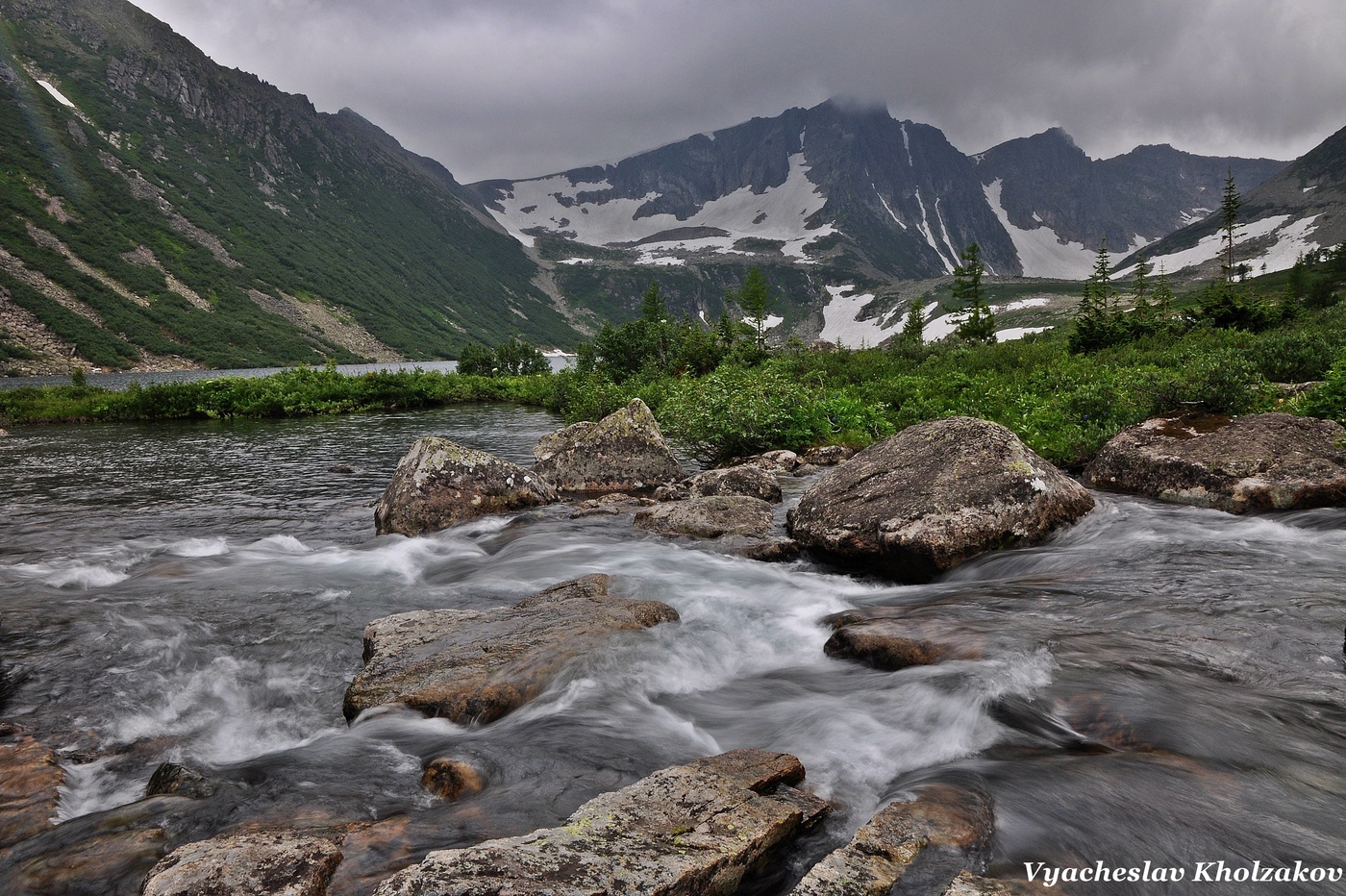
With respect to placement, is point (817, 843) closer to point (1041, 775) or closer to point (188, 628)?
point (1041, 775)

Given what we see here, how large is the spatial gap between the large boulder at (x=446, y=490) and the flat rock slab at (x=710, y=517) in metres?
3.69

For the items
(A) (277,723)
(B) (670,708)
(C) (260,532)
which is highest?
(C) (260,532)

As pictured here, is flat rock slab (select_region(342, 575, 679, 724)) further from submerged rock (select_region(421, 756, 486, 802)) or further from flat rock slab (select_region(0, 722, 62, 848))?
flat rock slab (select_region(0, 722, 62, 848))

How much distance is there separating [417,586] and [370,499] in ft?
26.2

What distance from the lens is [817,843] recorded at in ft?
14.3

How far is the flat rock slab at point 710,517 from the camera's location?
42.8 ft

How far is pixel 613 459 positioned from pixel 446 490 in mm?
5256

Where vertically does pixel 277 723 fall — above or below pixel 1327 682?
above

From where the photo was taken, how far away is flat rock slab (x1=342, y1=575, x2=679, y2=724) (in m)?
6.51

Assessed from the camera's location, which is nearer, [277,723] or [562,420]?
[277,723]

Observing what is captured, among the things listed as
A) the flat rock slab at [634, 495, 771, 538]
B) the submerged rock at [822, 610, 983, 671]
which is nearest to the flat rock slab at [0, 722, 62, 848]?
the submerged rock at [822, 610, 983, 671]

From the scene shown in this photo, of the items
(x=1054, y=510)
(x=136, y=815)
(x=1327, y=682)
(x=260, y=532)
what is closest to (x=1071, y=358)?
(x=1054, y=510)

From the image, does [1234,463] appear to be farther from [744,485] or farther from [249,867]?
[249,867]

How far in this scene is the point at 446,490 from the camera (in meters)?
15.2
